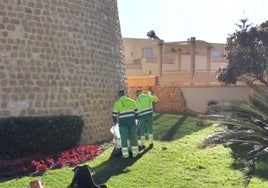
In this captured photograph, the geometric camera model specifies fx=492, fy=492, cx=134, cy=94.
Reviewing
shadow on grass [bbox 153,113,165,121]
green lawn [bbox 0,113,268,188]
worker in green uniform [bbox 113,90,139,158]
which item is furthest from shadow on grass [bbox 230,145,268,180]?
shadow on grass [bbox 153,113,165,121]

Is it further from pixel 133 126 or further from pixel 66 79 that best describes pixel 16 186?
pixel 66 79

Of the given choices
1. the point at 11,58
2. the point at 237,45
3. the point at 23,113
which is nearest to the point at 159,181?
the point at 23,113

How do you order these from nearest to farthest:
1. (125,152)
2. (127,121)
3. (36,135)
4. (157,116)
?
(125,152), (127,121), (36,135), (157,116)

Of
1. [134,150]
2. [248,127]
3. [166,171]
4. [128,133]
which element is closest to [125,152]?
[134,150]

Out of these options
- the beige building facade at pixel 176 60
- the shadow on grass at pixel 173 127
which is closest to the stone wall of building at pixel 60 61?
the shadow on grass at pixel 173 127

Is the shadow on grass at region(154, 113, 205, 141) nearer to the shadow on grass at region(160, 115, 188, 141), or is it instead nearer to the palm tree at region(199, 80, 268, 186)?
the shadow on grass at region(160, 115, 188, 141)

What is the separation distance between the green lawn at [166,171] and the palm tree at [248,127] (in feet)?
4.73

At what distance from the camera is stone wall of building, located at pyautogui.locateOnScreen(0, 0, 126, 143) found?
12.2 m

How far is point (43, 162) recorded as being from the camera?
10.9 metres

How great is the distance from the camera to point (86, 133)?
14.0 meters

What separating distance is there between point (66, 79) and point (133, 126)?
2.86 metres

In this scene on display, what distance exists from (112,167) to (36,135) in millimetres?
2364

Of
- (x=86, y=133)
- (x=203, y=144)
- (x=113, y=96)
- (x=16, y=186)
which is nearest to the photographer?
(x=203, y=144)

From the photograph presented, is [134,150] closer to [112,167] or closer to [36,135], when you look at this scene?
[112,167]
